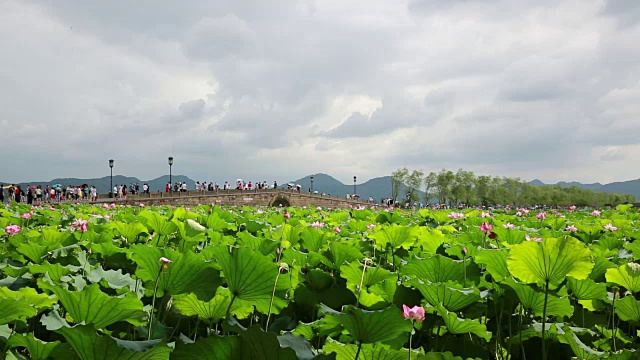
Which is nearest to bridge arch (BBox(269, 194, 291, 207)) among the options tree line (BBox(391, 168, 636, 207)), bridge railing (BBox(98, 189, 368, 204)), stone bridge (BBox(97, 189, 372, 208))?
stone bridge (BBox(97, 189, 372, 208))

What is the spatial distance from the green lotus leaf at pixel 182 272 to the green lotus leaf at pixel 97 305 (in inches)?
7.0

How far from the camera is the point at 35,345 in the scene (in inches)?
40.1

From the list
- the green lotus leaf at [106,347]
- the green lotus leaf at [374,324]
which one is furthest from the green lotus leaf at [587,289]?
the green lotus leaf at [106,347]

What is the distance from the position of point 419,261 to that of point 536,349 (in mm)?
466

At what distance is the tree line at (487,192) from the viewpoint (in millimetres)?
110562

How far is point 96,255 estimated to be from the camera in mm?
2426

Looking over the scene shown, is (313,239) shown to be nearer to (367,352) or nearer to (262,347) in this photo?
(367,352)

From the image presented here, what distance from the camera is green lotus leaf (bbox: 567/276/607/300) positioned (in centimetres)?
171

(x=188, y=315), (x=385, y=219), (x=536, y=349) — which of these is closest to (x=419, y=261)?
(x=536, y=349)

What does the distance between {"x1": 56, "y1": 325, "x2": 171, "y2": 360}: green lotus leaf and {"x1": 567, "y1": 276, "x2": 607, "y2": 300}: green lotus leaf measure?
1.51m

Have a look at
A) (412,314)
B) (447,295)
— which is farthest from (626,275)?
(412,314)

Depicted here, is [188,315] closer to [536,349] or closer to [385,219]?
[536,349]

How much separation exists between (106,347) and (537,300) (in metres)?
1.31

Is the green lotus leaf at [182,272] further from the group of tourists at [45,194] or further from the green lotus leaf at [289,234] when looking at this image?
the group of tourists at [45,194]
